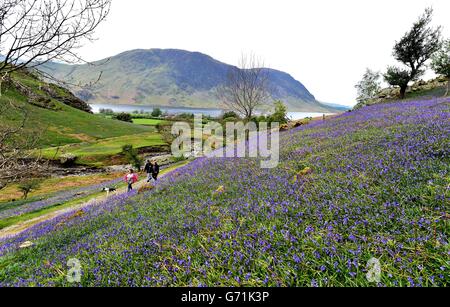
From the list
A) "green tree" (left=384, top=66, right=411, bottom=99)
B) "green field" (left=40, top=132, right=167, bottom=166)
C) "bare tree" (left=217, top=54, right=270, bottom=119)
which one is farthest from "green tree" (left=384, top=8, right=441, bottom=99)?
"green field" (left=40, top=132, right=167, bottom=166)

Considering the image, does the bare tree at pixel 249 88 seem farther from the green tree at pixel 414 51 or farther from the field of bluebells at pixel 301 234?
the field of bluebells at pixel 301 234

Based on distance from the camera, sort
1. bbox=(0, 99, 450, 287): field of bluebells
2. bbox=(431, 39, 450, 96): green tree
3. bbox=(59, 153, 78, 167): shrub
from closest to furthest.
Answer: bbox=(0, 99, 450, 287): field of bluebells → bbox=(431, 39, 450, 96): green tree → bbox=(59, 153, 78, 167): shrub

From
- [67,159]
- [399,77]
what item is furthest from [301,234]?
[67,159]

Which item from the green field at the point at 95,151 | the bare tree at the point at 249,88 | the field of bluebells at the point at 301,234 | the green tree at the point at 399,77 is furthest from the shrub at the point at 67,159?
the green tree at the point at 399,77

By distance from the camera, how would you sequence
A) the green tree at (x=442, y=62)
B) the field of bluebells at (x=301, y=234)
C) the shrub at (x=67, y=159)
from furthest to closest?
the shrub at (x=67, y=159) < the green tree at (x=442, y=62) < the field of bluebells at (x=301, y=234)

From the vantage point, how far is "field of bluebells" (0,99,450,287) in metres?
3.24

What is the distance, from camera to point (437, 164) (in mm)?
5289

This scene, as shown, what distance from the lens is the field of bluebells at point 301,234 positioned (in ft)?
10.6

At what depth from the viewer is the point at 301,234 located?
13.4ft

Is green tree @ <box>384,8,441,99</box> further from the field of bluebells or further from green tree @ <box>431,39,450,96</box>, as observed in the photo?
the field of bluebells
